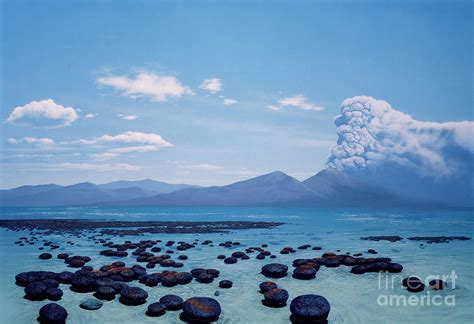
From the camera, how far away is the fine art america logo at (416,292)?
17.3 m

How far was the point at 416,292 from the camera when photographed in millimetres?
18500

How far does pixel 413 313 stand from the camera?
1600 cm

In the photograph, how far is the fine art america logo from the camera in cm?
1731

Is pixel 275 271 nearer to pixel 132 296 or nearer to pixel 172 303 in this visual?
pixel 172 303

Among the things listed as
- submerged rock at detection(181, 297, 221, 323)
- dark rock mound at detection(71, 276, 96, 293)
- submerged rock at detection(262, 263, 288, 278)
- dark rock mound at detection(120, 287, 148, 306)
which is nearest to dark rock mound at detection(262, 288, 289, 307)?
submerged rock at detection(181, 297, 221, 323)

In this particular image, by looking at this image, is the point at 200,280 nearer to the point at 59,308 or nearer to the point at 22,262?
the point at 59,308

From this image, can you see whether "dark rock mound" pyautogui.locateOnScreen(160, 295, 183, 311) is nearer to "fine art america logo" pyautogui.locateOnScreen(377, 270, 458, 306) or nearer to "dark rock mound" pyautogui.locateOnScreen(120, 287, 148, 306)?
"dark rock mound" pyautogui.locateOnScreen(120, 287, 148, 306)

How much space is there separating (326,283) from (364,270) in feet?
11.7

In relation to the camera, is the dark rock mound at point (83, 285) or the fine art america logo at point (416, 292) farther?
the dark rock mound at point (83, 285)

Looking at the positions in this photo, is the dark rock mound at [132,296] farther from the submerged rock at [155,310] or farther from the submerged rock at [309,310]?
the submerged rock at [309,310]

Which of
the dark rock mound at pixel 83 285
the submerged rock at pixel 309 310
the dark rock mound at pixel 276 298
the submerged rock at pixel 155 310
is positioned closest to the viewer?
the submerged rock at pixel 309 310

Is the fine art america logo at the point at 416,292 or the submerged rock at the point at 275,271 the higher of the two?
the submerged rock at the point at 275,271

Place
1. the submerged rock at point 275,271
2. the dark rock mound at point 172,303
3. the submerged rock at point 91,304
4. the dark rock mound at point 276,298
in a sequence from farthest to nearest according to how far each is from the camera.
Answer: the submerged rock at point 275,271, the dark rock mound at point 276,298, the submerged rock at point 91,304, the dark rock mound at point 172,303

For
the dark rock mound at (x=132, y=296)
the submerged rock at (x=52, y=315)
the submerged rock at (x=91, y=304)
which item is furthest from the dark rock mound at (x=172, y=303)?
the submerged rock at (x=52, y=315)
